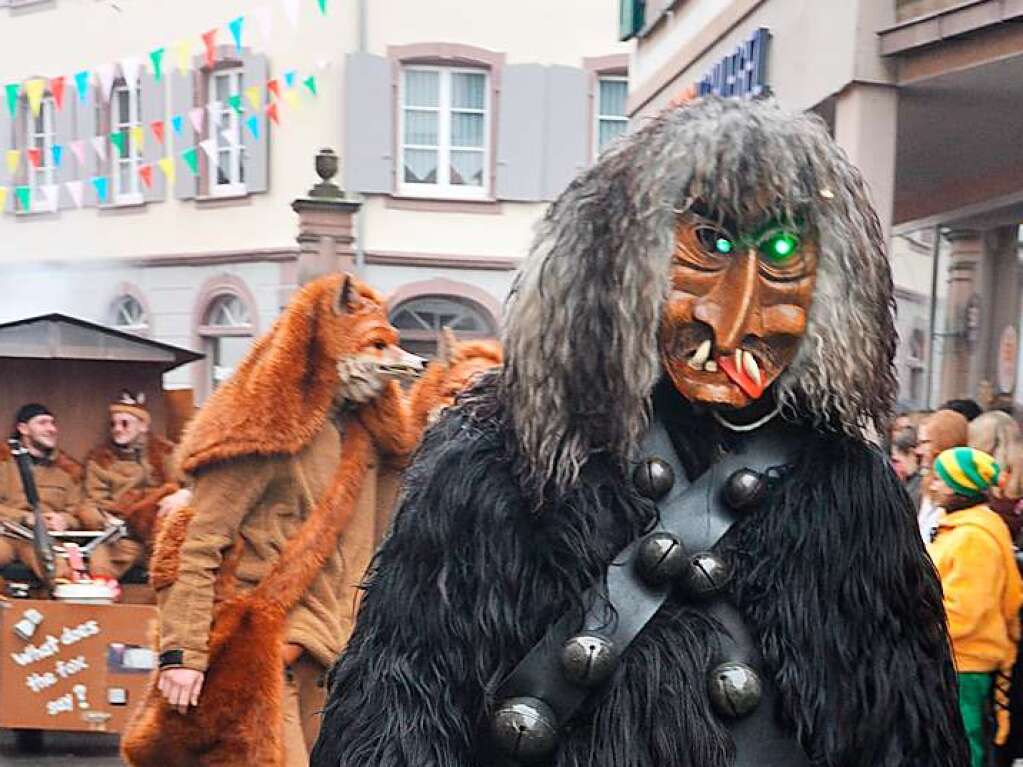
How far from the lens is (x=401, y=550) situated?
2.55 meters

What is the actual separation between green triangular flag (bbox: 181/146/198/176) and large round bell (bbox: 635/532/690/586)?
2118 cm

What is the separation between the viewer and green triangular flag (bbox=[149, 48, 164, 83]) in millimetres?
23091

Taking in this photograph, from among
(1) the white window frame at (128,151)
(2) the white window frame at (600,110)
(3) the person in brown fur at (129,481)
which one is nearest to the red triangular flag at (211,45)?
(1) the white window frame at (128,151)

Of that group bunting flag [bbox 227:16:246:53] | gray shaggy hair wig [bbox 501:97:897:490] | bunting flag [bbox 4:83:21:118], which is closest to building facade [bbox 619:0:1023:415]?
gray shaggy hair wig [bbox 501:97:897:490]

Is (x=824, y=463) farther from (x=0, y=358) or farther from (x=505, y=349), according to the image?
(x=0, y=358)

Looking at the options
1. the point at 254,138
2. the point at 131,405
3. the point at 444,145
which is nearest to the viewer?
the point at 131,405

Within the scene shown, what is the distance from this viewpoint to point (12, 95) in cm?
2562

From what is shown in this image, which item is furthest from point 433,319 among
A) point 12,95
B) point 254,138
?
point 12,95

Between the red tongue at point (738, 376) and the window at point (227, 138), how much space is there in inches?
811

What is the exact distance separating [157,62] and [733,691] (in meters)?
21.8

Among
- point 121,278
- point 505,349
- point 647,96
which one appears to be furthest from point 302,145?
point 505,349

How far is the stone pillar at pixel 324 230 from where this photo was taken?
574 inches

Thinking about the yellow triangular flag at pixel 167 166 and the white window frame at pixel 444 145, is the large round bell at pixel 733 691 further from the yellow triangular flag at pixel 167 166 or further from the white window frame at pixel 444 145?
the yellow triangular flag at pixel 167 166

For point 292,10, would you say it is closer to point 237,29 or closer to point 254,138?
point 237,29
